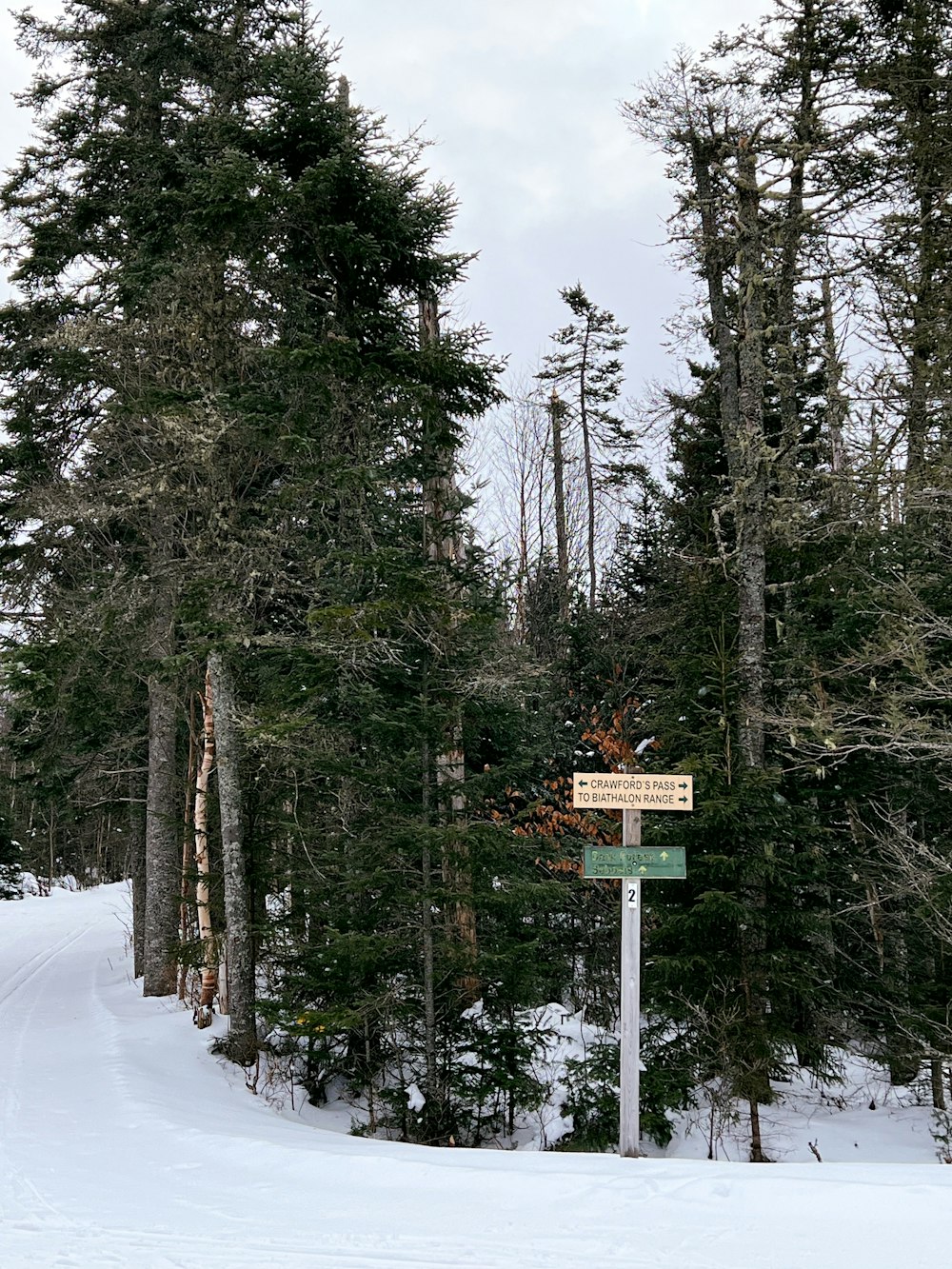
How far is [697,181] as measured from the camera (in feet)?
47.6

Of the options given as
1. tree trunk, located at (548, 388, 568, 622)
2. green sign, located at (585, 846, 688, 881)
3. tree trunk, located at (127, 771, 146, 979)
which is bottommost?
tree trunk, located at (127, 771, 146, 979)

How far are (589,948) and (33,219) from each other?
13309 millimetres

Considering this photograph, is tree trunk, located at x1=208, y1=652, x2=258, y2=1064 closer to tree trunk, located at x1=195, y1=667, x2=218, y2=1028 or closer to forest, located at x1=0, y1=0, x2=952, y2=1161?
forest, located at x1=0, y1=0, x2=952, y2=1161

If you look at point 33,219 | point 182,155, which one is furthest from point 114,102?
point 182,155

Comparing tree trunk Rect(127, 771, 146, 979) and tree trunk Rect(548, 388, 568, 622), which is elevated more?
tree trunk Rect(548, 388, 568, 622)

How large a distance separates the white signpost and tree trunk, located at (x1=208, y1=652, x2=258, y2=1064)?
186 inches

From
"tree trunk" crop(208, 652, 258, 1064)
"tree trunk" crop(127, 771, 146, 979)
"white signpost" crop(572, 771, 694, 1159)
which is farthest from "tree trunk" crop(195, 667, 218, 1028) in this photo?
"white signpost" crop(572, 771, 694, 1159)

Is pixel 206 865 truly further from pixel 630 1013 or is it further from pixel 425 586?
pixel 630 1013

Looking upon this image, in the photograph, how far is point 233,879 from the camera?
33.3ft

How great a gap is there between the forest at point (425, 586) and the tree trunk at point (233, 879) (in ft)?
0.14

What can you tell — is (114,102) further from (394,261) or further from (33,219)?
(394,261)

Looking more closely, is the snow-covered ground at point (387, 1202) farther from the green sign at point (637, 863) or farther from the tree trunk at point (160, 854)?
the tree trunk at point (160, 854)

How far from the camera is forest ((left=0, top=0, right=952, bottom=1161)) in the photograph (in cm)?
895

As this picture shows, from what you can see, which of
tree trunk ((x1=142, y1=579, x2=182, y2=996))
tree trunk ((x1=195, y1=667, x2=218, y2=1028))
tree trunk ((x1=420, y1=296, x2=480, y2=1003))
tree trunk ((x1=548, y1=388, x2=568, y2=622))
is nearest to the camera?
tree trunk ((x1=420, y1=296, x2=480, y2=1003))
